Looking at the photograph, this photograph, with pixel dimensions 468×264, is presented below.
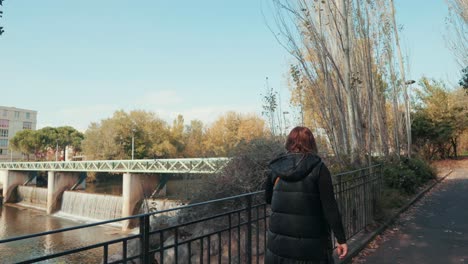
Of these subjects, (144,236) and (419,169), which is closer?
(144,236)

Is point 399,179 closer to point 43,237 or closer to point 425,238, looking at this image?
point 425,238

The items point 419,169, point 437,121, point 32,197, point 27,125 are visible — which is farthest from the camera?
point 27,125

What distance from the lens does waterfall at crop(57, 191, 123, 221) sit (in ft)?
100

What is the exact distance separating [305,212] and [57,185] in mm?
44233

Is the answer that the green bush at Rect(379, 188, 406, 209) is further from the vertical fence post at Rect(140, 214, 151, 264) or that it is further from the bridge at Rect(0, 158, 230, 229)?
the bridge at Rect(0, 158, 230, 229)

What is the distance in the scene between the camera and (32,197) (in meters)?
43.1

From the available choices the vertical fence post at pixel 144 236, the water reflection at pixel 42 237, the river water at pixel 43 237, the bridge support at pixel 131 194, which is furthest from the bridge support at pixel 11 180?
the vertical fence post at pixel 144 236

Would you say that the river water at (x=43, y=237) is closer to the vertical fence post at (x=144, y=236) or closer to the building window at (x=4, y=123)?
the vertical fence post at (x=144, y=236)

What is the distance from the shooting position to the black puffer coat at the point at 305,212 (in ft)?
8.19

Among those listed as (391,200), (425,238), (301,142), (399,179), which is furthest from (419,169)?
(301,142)

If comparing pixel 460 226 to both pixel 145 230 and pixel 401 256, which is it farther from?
pixel 145 230

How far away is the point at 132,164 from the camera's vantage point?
1328 inches

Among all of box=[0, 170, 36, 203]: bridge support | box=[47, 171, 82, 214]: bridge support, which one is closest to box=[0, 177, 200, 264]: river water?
box=[47, 171, 82, 214]: bridge support

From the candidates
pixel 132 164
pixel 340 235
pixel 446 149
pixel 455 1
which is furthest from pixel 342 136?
pixel 446 149
